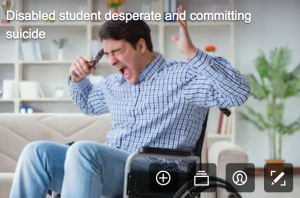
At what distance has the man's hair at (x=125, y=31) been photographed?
79.7 inches

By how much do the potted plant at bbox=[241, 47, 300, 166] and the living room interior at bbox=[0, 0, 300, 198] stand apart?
0.01 meters

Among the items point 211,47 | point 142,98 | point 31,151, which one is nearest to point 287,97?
point 211,47

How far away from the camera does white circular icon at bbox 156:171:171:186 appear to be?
74.2 inches

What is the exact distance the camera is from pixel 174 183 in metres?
1.90

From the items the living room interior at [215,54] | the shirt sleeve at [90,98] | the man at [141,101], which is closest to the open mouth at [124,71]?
the man at [141,101]

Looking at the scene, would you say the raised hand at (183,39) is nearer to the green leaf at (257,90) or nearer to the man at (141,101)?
the man at (141,101)

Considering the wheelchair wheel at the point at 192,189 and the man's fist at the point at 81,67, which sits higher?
the man's fist at the point at 81,67

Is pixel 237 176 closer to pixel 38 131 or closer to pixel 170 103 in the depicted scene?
pixel 170 103

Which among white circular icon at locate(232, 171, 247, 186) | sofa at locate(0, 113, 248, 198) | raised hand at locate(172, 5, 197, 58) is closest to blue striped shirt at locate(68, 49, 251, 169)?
raised hand at locate(172, 5, 197, 58)

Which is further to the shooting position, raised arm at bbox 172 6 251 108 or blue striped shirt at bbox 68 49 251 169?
blue striped shirt at bbox 68 49 251 169

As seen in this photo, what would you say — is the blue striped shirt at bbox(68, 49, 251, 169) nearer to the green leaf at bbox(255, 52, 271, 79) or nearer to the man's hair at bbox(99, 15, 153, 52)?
the man's hair at bbox(99, 15, 153, 52)

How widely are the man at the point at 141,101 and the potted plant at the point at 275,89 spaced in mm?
3549

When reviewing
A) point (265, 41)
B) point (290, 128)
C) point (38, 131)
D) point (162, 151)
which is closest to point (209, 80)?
point (162, 151)

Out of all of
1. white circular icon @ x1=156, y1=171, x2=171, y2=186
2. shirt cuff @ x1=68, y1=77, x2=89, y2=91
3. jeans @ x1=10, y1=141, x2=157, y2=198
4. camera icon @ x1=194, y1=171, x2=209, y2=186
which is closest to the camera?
jeans @ x1=10, y1=141, x2=157, y2=198
